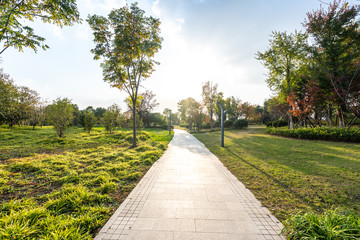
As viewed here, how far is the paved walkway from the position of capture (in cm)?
246

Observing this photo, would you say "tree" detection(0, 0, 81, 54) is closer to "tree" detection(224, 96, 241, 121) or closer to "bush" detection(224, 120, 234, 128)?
"bush" detection(224, 120, 234, 128)

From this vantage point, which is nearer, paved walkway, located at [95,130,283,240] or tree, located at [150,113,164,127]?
paved walkway, located at [95,130,283,240]

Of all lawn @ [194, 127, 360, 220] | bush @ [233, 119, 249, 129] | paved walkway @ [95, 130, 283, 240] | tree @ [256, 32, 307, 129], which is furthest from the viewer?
bush @ [233, 119, 249, 129]

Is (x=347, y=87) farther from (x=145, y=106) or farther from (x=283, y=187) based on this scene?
(x=145, y=106)

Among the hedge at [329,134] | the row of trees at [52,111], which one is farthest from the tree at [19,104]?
the hedge at [329,134]

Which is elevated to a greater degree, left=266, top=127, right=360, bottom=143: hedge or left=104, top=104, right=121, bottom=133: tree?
left=104, top=104, right=121, bottom=133: tree

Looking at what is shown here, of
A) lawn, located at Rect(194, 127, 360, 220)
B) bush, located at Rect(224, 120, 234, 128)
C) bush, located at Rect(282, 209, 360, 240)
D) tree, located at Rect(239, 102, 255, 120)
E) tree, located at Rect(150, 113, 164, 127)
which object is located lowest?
lawn, located at Rect(194, 127, 360, 220)

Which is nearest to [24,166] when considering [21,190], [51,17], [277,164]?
[21,190]

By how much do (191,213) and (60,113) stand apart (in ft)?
48.7

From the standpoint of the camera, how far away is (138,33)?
9.55 metres

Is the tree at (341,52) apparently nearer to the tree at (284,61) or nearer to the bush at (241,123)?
the tree at (284,61)

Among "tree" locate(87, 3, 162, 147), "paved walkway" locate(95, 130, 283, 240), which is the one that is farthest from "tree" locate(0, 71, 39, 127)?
"paved walkway" locate(95, 130, 283, 240)

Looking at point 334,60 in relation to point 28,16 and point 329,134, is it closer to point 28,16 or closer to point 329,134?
point 329,134

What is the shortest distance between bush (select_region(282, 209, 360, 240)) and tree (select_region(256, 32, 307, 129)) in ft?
62.8
